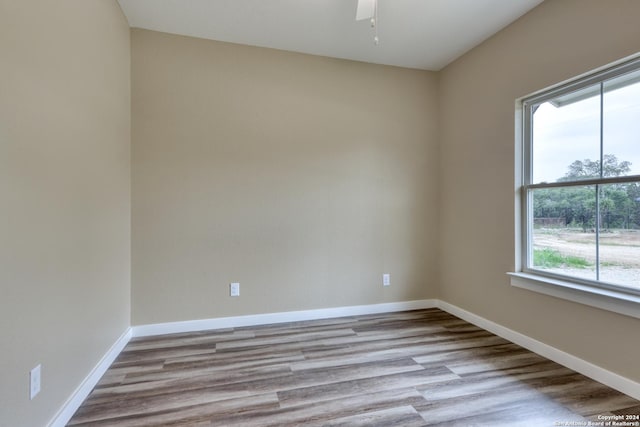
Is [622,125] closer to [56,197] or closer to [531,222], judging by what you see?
[531,222]

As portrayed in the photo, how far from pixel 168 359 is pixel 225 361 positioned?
460 millimetres

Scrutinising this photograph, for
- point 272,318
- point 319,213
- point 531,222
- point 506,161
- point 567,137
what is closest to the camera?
point 567,137

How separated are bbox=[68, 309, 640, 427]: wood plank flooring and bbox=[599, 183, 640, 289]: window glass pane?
2.48 feet

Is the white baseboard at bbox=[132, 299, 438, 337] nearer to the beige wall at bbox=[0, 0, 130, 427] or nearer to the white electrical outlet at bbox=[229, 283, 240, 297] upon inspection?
the white electrical outlet at bbox=[229, 283, 240, 297]

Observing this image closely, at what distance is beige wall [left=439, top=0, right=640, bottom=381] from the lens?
6.38 feet

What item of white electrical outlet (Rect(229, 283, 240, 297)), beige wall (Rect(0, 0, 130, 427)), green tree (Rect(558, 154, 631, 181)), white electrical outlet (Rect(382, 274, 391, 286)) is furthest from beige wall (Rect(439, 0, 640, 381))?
beige wall (Rect(0, 0, 130, 427))

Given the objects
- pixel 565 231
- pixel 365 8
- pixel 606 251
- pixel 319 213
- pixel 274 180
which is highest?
pixel 365 8

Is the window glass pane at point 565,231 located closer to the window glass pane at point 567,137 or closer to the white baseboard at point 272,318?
the window glass pane at point 567,137

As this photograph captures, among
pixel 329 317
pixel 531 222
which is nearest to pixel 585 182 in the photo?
pixel 531 222

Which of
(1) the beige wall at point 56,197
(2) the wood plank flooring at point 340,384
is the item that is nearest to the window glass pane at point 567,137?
(2) the wood plank flooring at point 340,384

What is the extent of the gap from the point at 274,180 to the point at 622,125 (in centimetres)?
271

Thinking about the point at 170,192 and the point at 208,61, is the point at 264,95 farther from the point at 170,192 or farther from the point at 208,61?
the point at 170,192

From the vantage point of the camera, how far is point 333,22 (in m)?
2.60

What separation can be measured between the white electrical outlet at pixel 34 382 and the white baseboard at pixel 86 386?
0.25m
